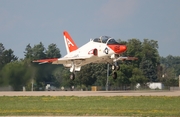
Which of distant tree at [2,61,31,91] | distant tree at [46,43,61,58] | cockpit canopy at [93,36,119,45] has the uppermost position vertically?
distant tree at [46,43,61,58]

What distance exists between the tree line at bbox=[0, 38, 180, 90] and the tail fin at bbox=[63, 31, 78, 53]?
2573 mm

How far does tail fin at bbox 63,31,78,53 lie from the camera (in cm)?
4892

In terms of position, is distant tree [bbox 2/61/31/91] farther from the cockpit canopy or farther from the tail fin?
the cockpit canopy

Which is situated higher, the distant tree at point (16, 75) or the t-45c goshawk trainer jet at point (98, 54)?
the t-45c goshawk trainer jet at point (98, 54)

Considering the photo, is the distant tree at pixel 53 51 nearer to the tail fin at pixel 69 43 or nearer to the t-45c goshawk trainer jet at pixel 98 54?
the tail fin at pixel 69 43

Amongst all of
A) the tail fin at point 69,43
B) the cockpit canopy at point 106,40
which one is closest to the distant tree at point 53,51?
the tail fin at point 69,43

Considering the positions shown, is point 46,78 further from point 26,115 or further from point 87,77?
point 87,77

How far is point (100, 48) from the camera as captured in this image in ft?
126

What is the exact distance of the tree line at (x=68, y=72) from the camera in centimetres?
4323

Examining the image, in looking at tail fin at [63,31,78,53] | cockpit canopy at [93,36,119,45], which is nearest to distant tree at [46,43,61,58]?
tail fin at [63,31,78,53]

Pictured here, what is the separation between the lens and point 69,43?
4947 cm

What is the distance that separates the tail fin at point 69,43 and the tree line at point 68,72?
8.44 feet

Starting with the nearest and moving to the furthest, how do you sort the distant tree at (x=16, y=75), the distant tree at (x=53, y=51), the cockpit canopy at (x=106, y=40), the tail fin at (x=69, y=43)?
the cockpit canopy at (x=106, y=40)
the distant tree at (x=16, y=75)
the tail fin at (x=69, y=43)
the distant tree at (x=53, y=51)

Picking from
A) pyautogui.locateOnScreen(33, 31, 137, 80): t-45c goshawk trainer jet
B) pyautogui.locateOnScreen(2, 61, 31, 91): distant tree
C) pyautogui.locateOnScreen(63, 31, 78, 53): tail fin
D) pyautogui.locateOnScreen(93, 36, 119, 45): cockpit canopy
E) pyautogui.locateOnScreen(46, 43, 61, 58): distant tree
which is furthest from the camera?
pyautogui.locateOnScreen(46, 43, 61, 58): distant tree
